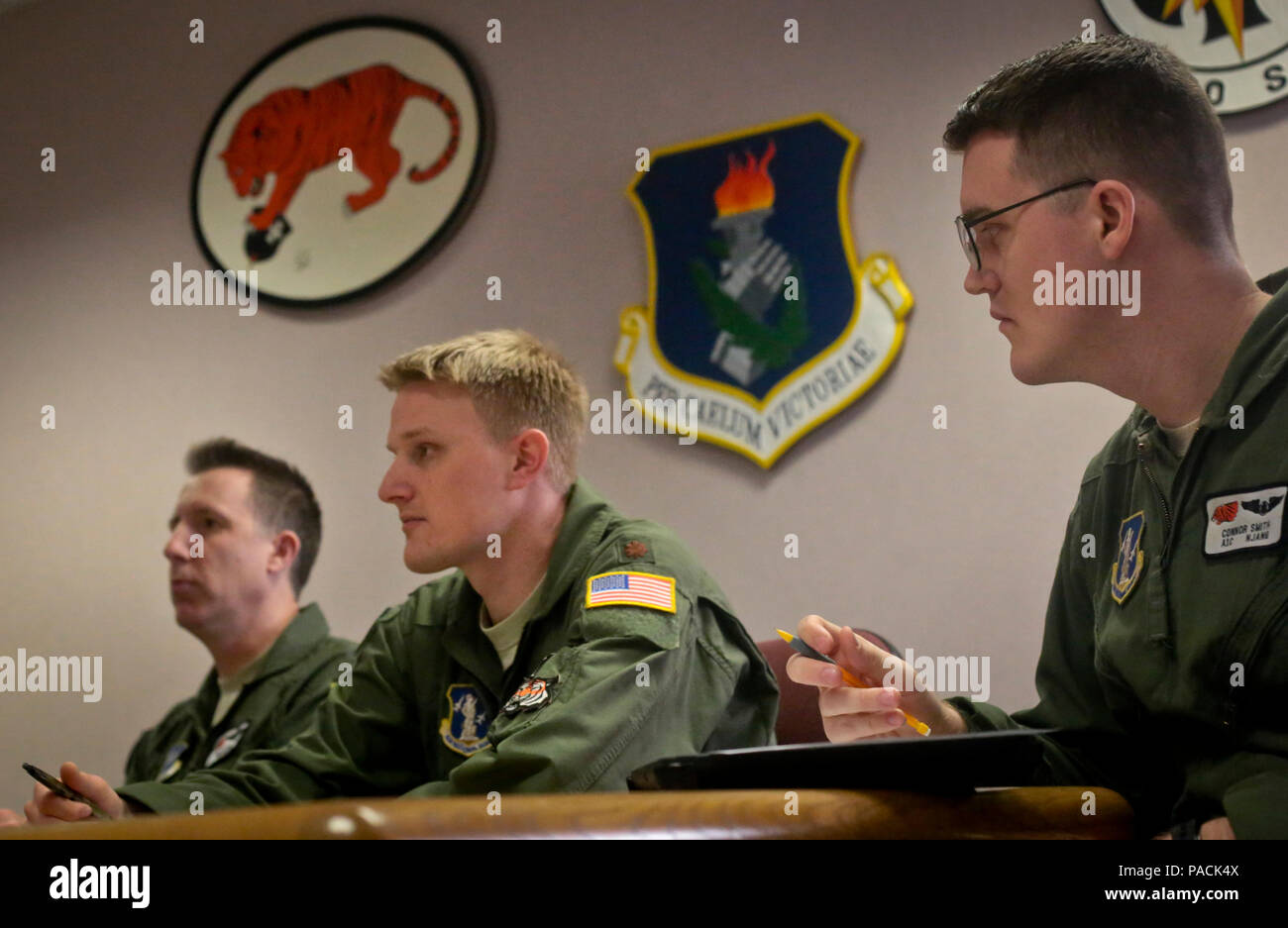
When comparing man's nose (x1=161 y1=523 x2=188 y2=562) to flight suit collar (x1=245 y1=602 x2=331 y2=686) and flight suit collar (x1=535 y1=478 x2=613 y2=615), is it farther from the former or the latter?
flight suit collar (x1=535 y1=478 x2=613 y2=615)

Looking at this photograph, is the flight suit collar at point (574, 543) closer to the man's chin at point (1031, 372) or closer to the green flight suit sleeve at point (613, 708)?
the green flight suit sleeve at point (613, 708)

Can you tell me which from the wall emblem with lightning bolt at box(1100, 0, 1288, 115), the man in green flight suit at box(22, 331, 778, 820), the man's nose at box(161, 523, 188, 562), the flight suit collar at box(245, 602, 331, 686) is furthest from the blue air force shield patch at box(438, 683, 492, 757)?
the wall emblem with lightning bolt at box(1100, 0, 1288, 115)

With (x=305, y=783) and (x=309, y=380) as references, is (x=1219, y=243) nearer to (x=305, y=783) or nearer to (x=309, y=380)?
(x=305, y=783)

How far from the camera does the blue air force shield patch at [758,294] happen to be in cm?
248

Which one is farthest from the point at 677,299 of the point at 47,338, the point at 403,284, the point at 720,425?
the point at 47,338

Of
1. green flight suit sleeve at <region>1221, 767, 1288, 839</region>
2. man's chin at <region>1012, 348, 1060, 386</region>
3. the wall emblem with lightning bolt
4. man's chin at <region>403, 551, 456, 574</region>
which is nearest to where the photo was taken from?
green flight suit sleeve at <region>1221, 767, 1288, 839</region>

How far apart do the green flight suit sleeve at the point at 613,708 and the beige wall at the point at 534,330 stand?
0.92 meters

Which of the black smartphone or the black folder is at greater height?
the black folder

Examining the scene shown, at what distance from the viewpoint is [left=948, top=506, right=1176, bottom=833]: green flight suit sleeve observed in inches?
45.5

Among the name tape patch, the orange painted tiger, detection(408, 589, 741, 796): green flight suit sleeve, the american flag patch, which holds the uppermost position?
the orange painted tiger

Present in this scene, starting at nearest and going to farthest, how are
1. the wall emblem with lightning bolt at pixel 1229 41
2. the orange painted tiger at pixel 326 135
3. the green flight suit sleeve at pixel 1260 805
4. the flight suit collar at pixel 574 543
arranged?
the green flight suit sleeve at pixel 1260 805 < the flight suit collar at pixel 574 543 < the wall emblem with lightning bolt at pixel 1229 41 < the orange painted tiger at pixel 326 135

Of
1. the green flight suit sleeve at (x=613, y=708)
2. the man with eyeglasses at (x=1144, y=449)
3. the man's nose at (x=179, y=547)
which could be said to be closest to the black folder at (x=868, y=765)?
the man with eyeglasses at (x=1144, y=449)

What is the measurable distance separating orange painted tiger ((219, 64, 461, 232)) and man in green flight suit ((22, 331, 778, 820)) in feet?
4.41
